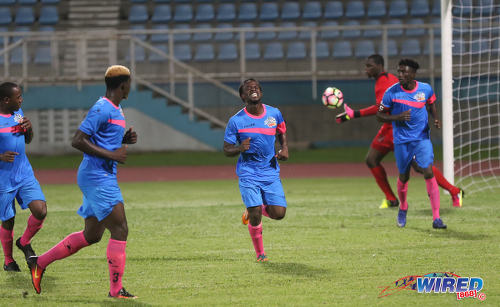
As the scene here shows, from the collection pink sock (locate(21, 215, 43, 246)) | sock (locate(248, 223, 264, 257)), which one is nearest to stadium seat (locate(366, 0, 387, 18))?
sock (locate(248, 223, 264, 257))

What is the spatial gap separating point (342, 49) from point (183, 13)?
5789 millimetres

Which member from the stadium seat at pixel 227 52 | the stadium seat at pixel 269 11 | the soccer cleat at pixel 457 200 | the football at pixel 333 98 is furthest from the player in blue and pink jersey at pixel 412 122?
the stadium seat at pixel 269 11

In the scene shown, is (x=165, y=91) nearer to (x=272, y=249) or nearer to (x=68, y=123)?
(x=68, y=123)

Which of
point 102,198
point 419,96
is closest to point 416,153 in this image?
point 419,96

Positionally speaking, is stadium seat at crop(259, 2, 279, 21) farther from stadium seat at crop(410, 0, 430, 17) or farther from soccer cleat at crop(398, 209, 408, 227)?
soccer cleat at crop(398, 209, 408, 227)

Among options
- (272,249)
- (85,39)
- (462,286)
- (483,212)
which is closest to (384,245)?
(272,249)

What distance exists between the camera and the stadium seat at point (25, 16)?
23.8 metres

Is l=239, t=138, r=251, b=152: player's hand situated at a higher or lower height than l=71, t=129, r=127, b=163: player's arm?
lower

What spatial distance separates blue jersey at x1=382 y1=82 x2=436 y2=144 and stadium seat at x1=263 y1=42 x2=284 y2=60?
41.6ft

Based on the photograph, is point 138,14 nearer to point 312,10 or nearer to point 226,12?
point 226,12

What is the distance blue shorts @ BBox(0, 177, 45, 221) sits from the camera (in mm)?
6477

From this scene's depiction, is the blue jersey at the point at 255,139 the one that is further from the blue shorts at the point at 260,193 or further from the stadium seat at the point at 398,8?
the stadium seat at the point at 398,8

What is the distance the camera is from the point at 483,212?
32.0 ft

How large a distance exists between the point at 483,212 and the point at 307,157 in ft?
32.3
